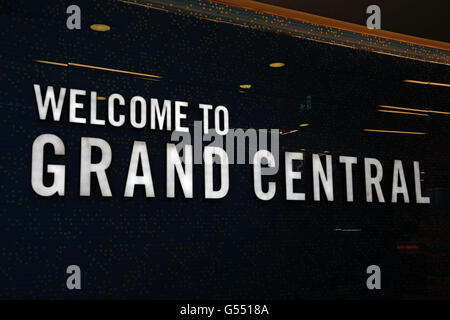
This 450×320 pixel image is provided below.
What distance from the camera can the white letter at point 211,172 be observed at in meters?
3.65

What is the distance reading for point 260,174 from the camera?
3.87 meters

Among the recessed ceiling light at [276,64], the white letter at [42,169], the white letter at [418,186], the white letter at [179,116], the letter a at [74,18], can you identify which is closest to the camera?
the white letter at [42,169]

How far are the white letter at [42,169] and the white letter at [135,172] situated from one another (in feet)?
1.42

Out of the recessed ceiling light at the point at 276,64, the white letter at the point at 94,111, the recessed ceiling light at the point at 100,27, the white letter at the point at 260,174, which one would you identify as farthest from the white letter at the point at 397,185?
the recessed ceiling light at the point at 100,27

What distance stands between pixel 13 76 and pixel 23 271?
3.94 feet

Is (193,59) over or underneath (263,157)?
over

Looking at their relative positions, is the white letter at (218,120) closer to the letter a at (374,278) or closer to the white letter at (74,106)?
the white letter at (74,106)

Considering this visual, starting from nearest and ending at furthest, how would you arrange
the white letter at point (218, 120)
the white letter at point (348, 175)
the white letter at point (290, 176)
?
the white letter at point (218, 120) → the white letter at point (290, 176) → the white letter at point (348, 175)

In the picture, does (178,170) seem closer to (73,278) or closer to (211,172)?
(211,172)

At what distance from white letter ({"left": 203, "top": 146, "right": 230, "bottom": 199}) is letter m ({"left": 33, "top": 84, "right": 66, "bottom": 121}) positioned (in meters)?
1.06

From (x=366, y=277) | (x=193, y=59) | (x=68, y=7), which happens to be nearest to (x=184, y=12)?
(x=193, y=59)

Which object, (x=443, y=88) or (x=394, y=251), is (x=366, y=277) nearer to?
(x=394, y=251)

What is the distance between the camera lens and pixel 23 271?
3039 mm

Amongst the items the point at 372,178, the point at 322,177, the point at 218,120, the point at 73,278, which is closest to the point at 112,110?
the point at 218,120
